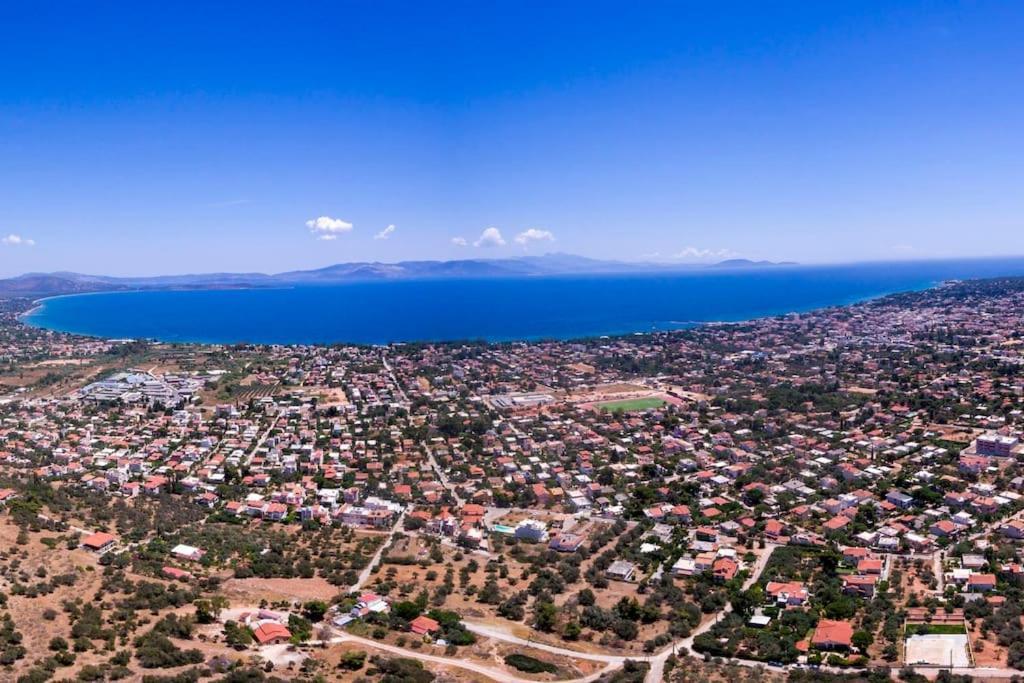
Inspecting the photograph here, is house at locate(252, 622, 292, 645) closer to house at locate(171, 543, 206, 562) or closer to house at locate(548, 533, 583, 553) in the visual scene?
house at locate(171, 543, 206, 562)

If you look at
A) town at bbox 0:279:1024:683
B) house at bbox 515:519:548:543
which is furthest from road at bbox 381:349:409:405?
house at bbox 515:519:548:543

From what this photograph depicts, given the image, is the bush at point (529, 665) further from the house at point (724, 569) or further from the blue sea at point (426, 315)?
the blue sea at point (426, 315)

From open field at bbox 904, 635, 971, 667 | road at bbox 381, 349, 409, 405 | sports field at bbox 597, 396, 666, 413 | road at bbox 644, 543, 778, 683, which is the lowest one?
road at bbox 644, 543, 778, 683

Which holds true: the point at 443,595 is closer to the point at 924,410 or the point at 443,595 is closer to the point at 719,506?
the point at 719,506

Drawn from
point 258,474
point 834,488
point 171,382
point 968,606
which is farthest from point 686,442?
point 171,382

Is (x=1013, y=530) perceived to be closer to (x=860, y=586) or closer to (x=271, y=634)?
(x=860, y=586)

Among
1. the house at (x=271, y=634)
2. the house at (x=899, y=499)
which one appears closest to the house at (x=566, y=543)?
the house at (x=271, y=634)
